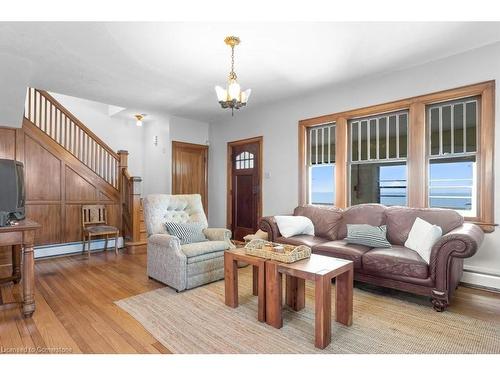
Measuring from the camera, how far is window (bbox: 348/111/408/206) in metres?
3.84

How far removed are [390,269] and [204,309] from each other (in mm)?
1862

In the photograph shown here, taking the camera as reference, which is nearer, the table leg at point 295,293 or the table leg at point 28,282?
the table leg at point 28,282

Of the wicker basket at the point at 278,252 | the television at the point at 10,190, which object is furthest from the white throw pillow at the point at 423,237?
the television at the point at 10,190

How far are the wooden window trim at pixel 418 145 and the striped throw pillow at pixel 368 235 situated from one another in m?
0.76

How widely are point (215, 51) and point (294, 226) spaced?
2.38 meters

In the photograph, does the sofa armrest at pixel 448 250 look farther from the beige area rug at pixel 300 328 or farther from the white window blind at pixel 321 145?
the white window blind at pixel 321 145

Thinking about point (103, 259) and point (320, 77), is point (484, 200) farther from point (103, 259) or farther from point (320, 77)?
point (103, 259)

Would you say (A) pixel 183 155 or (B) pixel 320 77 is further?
(A) pixel 183 155

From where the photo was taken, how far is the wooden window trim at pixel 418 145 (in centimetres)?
308

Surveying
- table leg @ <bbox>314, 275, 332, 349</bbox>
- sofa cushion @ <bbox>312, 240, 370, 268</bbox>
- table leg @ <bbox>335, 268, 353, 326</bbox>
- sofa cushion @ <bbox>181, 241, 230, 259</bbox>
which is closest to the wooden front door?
sofa cushion @ <bbox>181, 241, 230, 259</bbox>

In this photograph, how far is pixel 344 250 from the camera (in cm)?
A: 312

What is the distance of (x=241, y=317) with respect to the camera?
244 cm

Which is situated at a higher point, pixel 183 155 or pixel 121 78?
pixel 121 78
